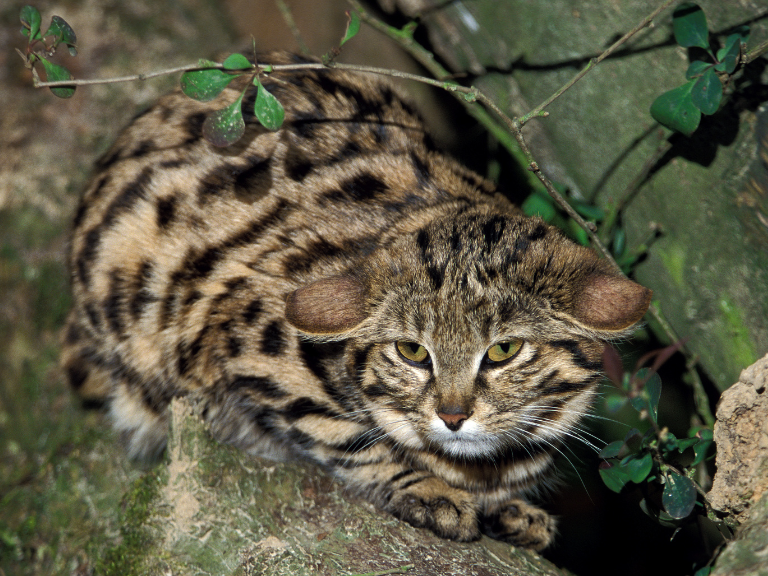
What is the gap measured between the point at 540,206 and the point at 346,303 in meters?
1.52

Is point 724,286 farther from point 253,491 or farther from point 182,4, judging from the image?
point 182,4

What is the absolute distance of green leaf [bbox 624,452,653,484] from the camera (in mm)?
2295

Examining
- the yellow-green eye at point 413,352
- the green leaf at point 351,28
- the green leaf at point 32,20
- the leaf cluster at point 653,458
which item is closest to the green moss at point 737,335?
the leaf cluster at point 653,458

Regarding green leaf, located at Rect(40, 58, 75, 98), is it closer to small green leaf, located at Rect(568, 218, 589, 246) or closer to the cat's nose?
the cat's nose

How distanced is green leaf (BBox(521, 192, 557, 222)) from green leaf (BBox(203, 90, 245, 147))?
1607mm

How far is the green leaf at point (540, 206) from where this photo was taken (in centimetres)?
349

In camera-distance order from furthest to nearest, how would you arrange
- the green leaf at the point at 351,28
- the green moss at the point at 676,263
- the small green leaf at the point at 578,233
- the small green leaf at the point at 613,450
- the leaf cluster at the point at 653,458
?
the small green leaf at the point at 578,233 < the green moss at the point at 676,263 < the green leaf at the point at 351,28 < the small green leaf at the point at 613,450 < the leaf cluster at the point at 653,458

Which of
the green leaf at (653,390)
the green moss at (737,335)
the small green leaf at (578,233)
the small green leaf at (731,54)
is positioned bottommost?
the green leaf at (653,390)

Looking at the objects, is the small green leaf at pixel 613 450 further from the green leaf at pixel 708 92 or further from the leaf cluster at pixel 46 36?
the leaf cluster at pixel 46 36

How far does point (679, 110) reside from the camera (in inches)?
101

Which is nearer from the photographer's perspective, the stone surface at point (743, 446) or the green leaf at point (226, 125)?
the stone surface at point (743, 446)

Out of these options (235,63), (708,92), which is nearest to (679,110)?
(708,92)

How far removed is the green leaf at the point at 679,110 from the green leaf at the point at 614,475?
130 centimetres

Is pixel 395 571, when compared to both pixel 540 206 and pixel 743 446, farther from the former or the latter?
pixel 540 206
